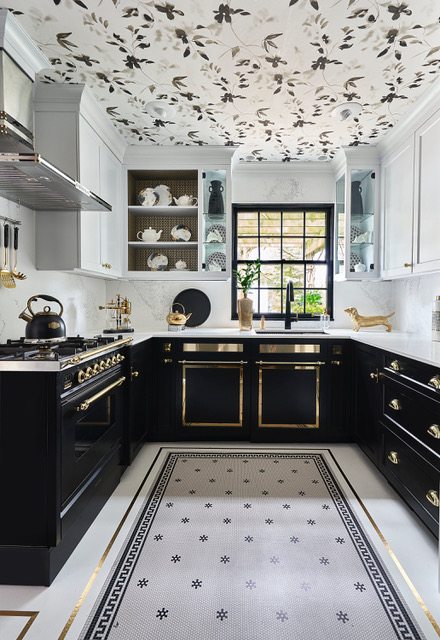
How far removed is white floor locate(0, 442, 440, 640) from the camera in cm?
145

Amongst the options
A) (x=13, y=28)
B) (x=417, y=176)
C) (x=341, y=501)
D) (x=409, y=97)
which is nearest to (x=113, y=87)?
(x=13, y=28)

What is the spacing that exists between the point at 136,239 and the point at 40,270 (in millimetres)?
1285

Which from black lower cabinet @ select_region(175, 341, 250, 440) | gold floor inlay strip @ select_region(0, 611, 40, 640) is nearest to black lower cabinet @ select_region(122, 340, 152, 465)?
black lower cabinet @ select_region(175, 341, 250, 440)

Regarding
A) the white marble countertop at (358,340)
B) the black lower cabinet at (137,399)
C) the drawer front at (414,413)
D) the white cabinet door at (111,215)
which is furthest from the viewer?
A: the white cabinet door at (111,215)

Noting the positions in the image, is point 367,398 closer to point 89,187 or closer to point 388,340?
point 388,340

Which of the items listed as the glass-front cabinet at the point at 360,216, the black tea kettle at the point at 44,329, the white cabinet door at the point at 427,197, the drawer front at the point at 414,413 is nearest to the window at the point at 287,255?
the glass-front cabinet at the point at 360,216

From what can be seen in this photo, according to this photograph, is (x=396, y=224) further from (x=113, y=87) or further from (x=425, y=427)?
(x=113, y=87)

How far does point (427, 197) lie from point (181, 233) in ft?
6.43

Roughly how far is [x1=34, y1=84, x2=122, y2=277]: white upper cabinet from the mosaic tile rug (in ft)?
5.20

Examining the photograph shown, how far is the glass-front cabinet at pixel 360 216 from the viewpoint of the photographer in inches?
136

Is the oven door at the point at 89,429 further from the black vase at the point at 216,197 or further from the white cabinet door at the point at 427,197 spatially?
the white cabinet door at the point at 427,197

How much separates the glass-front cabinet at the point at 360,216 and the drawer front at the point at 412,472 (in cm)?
156

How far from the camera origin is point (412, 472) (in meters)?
2.08

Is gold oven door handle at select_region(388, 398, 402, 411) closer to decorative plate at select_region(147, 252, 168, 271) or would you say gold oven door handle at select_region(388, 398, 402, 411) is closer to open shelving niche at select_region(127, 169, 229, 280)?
open shelving niche at select_region(127, 169, 229, 280)
